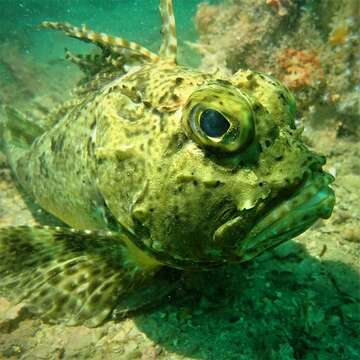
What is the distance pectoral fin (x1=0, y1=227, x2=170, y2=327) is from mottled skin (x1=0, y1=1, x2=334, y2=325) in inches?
0.5

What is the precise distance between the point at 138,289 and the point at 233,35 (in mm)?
5250

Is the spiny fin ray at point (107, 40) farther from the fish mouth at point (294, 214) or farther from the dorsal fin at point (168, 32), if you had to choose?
the fish mouth at point (294, 214)

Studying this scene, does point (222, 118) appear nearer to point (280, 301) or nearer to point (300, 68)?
point (280, 301)

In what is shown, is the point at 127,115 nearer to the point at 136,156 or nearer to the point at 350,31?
the point at 136,156

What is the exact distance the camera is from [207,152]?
8.09 feet

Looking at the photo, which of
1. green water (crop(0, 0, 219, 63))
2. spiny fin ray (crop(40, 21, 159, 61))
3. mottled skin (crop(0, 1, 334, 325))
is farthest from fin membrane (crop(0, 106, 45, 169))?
green water (crop(0, 0, 219, 63))

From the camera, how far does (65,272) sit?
3.31 meters

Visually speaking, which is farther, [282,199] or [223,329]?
[223,329]

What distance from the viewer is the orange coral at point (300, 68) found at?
228 inches

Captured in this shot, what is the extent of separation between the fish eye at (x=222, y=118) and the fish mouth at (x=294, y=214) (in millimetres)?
449

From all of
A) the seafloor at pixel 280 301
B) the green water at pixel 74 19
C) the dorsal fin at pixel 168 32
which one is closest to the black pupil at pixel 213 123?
the dorsal fin at pixel 168 32

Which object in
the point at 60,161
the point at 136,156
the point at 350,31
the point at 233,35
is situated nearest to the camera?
the point at 136,156

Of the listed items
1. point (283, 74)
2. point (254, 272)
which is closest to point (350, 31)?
point (283, 74)

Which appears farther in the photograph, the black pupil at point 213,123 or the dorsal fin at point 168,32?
the dorsal fin at point 168,32
